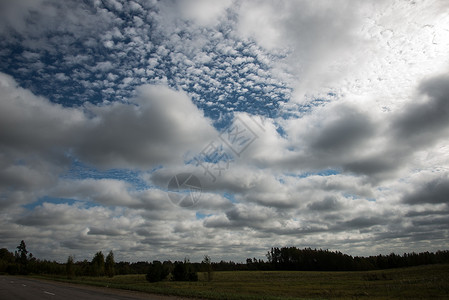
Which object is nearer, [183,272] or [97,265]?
[183,272]

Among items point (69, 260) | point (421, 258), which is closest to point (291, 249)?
point (421, 258)

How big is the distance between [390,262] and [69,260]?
137 metres

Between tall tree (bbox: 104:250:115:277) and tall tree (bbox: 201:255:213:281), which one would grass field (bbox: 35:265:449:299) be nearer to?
tall tree (bbox: 201:255:213:281)

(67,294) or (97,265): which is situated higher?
(67,294)

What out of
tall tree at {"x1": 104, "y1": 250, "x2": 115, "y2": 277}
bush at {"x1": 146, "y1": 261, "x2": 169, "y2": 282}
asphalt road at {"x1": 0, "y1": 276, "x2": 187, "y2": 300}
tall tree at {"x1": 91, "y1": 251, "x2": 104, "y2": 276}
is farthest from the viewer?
tall tree at {"x1": 104, "y1": 250, "x2": 115, "y2": 277}

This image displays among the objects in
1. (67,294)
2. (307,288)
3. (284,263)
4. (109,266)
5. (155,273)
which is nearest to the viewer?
(67,294)

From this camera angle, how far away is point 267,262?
157000 millimetres

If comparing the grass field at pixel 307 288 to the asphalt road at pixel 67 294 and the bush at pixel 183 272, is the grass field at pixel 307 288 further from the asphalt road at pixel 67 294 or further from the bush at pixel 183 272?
the bush at pixel 183 272

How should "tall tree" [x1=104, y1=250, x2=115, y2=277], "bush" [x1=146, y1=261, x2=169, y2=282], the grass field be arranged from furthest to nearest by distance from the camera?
"tall tree" [x1=104, y1=250, x2=115, y2=277]
"bush" [x1=146, y1=261, x2=169, y2=282]
the grass field

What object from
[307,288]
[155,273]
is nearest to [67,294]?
[307,288]

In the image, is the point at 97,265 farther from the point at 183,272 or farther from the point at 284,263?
the point at 284,263

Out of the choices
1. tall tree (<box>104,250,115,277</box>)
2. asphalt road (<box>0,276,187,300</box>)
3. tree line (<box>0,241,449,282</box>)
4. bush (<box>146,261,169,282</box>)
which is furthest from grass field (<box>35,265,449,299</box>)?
tall tree (<box>104,250,115,277</box>)

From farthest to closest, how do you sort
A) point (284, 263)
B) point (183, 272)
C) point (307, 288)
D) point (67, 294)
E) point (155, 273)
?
point (284, 263) → point (183, 272) → point (155, 273) → point (307, 288) → point (67, 294)

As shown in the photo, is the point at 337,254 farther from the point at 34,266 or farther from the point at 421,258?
the point at 34,266
